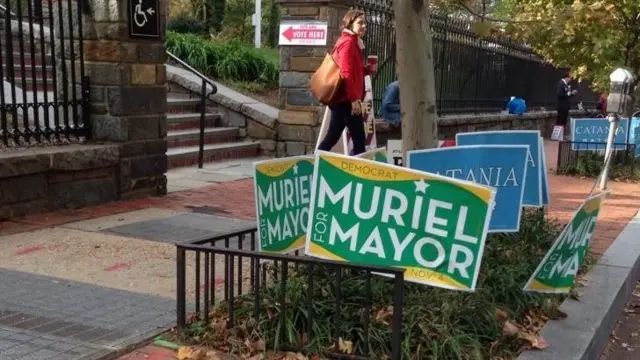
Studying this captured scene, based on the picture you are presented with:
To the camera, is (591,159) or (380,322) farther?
(591,159)

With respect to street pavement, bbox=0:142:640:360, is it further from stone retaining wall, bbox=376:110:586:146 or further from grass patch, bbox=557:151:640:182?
stone retaining wall, bbox=376:110:586:146

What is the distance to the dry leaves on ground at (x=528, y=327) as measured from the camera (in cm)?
411

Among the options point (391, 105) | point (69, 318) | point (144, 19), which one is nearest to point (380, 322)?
point (69, 318)

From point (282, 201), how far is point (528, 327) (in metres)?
1.69

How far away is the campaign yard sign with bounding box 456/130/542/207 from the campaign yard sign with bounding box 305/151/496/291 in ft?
7.72

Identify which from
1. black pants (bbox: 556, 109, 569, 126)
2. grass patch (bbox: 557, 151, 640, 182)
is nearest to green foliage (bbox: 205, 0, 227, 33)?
black pants (bbox: 556, 109, 569, 126)

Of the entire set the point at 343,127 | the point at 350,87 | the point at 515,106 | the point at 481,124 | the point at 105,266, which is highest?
the point at 350,87

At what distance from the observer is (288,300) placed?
162 inches

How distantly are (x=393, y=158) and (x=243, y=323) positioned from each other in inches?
168

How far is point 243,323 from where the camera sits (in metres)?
4.06

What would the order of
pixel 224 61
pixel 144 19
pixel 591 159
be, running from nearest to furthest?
pixel 144 19, pixel 591 159, pixel 224 61

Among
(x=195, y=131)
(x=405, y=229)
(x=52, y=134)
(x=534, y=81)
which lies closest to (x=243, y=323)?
(x=405, y=229)

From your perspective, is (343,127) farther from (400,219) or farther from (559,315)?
(400,219)

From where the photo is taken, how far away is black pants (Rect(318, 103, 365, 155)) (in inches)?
331
